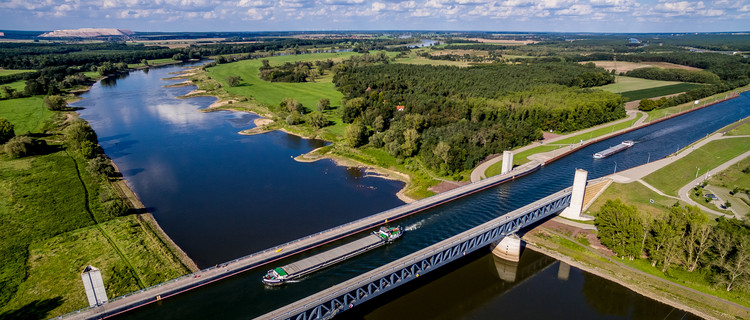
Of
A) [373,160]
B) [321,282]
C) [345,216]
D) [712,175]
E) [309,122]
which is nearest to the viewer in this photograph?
[321,282]

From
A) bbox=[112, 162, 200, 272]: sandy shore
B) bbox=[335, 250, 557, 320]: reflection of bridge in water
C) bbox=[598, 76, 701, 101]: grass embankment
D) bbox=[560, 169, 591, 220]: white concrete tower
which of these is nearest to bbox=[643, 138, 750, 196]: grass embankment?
bbox=[560, 169, 591, 220]: white concrete tower

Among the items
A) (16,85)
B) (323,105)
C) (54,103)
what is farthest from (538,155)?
(16,85)

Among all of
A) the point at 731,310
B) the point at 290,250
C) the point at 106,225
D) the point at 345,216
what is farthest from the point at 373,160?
the point at 731,310

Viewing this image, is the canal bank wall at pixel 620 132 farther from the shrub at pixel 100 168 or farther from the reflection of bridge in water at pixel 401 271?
the shrub at pixel 100 168

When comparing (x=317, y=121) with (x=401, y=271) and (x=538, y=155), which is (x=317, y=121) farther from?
(x=401, y=271)

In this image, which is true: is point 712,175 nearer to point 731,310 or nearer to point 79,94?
point 731,310

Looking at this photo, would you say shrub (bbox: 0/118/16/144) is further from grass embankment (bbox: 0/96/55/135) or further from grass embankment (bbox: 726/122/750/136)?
grass embankment (bbox: 726/122/750/136)
